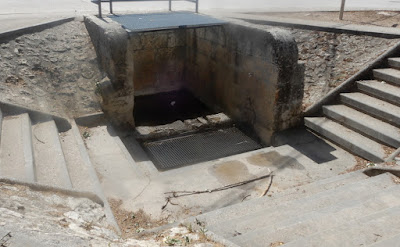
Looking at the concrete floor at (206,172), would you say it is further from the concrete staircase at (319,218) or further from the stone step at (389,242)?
the stone step at (389,242)

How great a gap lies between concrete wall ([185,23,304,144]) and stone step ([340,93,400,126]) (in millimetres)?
1122

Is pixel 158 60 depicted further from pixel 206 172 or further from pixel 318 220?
pixel 318 220

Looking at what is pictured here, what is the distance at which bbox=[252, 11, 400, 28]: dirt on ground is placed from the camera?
10547 mm

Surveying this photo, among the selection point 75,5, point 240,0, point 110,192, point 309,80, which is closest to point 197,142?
point 110,192

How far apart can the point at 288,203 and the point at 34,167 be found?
3461 millimetres

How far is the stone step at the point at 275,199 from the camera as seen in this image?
14.0 feet

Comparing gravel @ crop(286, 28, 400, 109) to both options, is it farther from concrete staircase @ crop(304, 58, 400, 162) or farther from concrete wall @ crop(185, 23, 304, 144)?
concrete wall @ crop(185, 23, 304, 144)

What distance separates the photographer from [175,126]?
8016mm

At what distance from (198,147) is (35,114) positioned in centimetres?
327

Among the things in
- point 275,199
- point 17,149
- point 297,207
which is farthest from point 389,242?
point 17,149

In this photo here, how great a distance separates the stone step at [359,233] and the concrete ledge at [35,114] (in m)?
5.33

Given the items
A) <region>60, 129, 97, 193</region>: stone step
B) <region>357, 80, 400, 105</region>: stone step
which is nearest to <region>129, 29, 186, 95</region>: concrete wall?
<region>60, 129, 97, 193</region>: stone step

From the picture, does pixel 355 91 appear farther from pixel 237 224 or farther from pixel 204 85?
pixel 237 224

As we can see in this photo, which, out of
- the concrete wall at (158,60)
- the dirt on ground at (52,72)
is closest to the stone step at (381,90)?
the concrete wall at (158,60)
